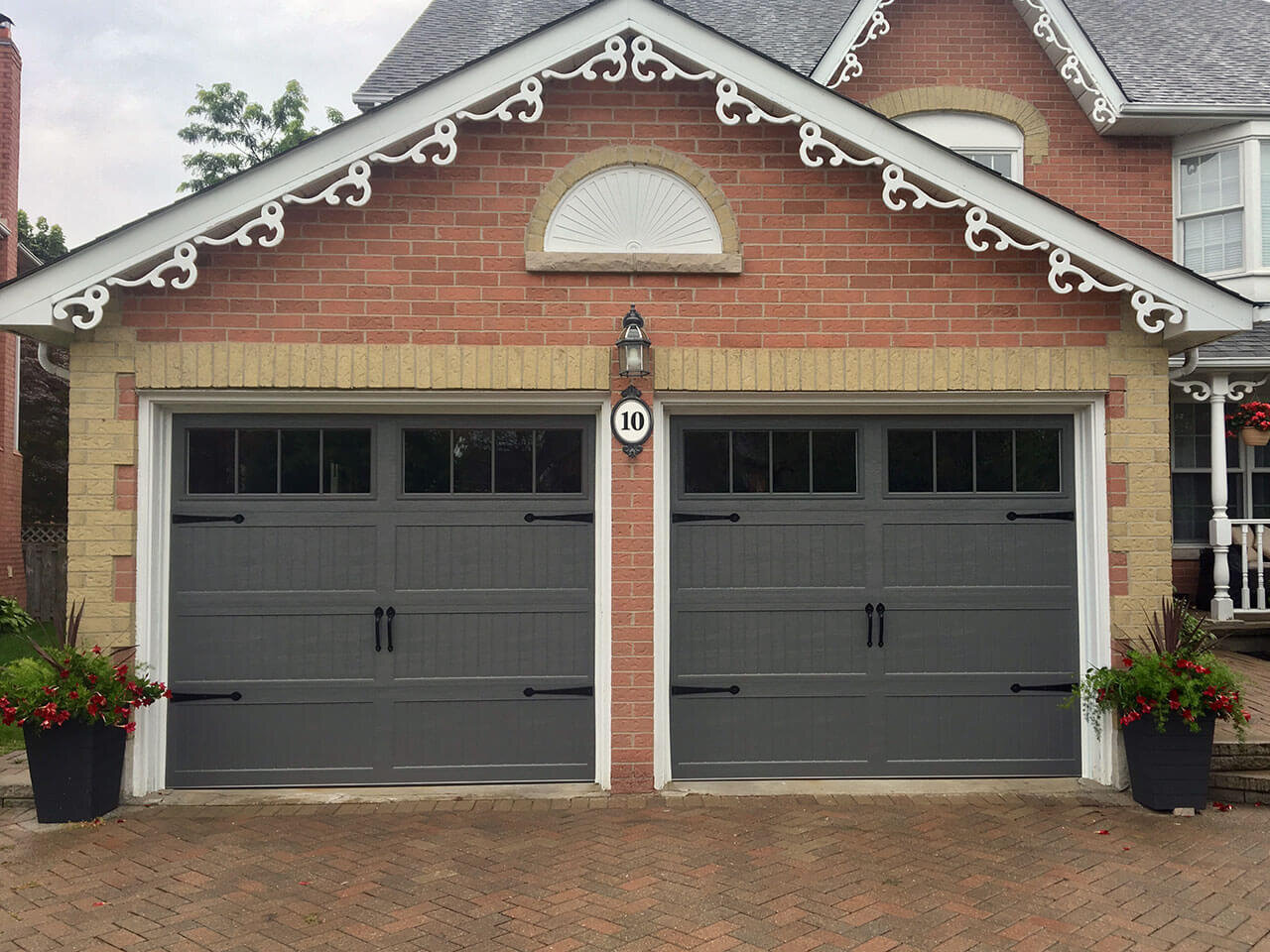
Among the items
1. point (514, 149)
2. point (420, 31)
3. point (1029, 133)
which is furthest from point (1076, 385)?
point (420, 31)

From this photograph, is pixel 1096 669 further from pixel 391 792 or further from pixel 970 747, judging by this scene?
pixel 391 792

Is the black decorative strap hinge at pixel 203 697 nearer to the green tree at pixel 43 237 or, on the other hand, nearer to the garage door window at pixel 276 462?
the garage door window at pixel 276 462

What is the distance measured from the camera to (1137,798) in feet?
21.3

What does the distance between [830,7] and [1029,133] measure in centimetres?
355

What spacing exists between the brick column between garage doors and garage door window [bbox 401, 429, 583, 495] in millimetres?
376

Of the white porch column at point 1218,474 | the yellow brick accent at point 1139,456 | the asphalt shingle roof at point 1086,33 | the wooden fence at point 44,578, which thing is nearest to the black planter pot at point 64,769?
the yellow brick accent at point 1139,456

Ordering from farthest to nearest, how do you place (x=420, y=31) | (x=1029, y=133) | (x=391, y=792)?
(x=420, y=31) < (x=1029, y=133) < (x=391, y=792)

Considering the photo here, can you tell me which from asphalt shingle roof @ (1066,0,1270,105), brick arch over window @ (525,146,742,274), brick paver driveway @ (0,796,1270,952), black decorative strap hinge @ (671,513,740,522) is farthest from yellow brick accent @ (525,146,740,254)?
asphalt shingle roof @ (1066,0,1270,105)

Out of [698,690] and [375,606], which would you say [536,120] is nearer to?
[375,606]

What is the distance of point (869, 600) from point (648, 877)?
261 centimetres

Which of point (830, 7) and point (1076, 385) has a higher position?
point (830, 7)

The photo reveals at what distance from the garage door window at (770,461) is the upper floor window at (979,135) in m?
5.11

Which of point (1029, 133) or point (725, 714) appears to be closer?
point (725, 714)

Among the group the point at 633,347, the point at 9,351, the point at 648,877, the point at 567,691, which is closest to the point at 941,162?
the point at 633,347
